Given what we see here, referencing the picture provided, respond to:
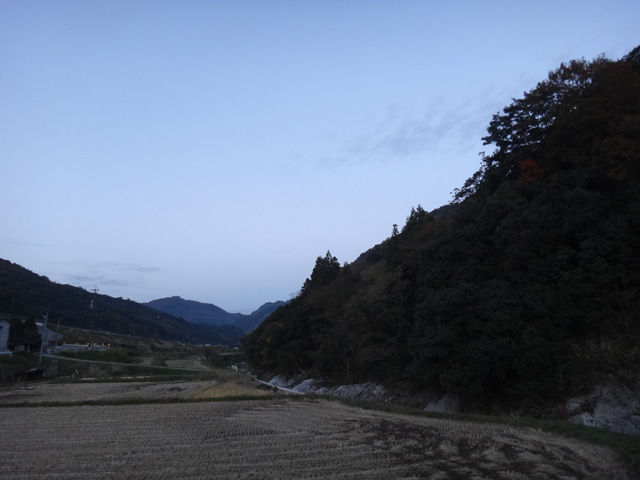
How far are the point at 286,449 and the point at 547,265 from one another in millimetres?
13186

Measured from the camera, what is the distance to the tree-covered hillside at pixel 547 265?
54.2ft

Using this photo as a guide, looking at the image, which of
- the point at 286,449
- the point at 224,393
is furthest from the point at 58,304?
the point at 286,449

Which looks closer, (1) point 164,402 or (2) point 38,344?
(1) point 164,402

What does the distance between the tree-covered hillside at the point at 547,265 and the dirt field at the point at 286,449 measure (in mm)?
5904

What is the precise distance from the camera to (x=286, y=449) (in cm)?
989

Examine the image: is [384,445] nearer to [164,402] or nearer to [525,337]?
[525,337]

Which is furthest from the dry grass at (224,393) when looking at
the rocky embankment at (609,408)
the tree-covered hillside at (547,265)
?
the rocky embankment at (609,408)

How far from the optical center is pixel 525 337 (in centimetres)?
1686

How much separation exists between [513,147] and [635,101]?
8158 mm

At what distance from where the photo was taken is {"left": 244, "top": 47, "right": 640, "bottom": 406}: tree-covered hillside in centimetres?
1652

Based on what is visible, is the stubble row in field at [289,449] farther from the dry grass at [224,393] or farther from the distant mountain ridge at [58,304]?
the distant mountain ridge at [58,304]

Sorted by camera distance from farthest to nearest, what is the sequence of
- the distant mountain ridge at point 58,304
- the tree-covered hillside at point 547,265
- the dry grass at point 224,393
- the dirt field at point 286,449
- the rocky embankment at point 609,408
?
1. the distant mountain ridge at point 58,304
2. the dry grass at point 224,393
3. the tree-covered hillside at point 547,265
4. the rocky embankment at point 609,408
5. the dirt field at point 286,449

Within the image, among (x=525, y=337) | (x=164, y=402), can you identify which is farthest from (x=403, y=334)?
(x=164, y=402)

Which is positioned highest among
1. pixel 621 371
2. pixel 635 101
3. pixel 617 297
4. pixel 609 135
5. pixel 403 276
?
pixel 635 101
